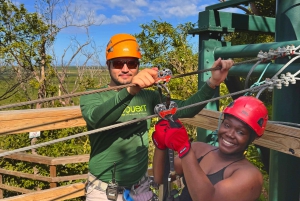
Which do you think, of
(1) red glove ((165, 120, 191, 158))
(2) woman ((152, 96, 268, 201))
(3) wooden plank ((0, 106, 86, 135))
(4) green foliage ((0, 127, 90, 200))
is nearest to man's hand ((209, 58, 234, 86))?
(2) woman ((152, 96, 268, 201))

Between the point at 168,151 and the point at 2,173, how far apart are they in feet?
15.7

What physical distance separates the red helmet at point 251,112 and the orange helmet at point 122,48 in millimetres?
704

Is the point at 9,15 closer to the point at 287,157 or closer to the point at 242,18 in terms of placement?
the point at 242,18

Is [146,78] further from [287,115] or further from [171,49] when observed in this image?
[171,49]

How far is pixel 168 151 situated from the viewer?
1.55 metres

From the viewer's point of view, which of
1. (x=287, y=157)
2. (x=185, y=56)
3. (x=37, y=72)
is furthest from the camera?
(x=37, y=72)

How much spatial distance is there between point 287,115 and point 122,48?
119 centimetres

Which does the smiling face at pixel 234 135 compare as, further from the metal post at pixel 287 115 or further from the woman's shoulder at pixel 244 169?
the metal post at pixel 287 115

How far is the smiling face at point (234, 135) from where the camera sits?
141cm

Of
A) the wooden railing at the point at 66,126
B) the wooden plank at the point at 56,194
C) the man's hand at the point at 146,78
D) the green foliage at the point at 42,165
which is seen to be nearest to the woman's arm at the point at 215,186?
the man's hand at the point at 146,78

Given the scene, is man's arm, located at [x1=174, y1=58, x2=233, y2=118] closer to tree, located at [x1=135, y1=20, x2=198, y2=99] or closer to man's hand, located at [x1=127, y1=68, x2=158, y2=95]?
man's hand, located at [x1=127, y1=68, x2=158, y2=95]

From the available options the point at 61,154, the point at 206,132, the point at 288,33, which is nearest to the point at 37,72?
the point at 61,154

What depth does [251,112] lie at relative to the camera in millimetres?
1396

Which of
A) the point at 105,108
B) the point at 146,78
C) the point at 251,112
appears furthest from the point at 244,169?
the point at 105,108
